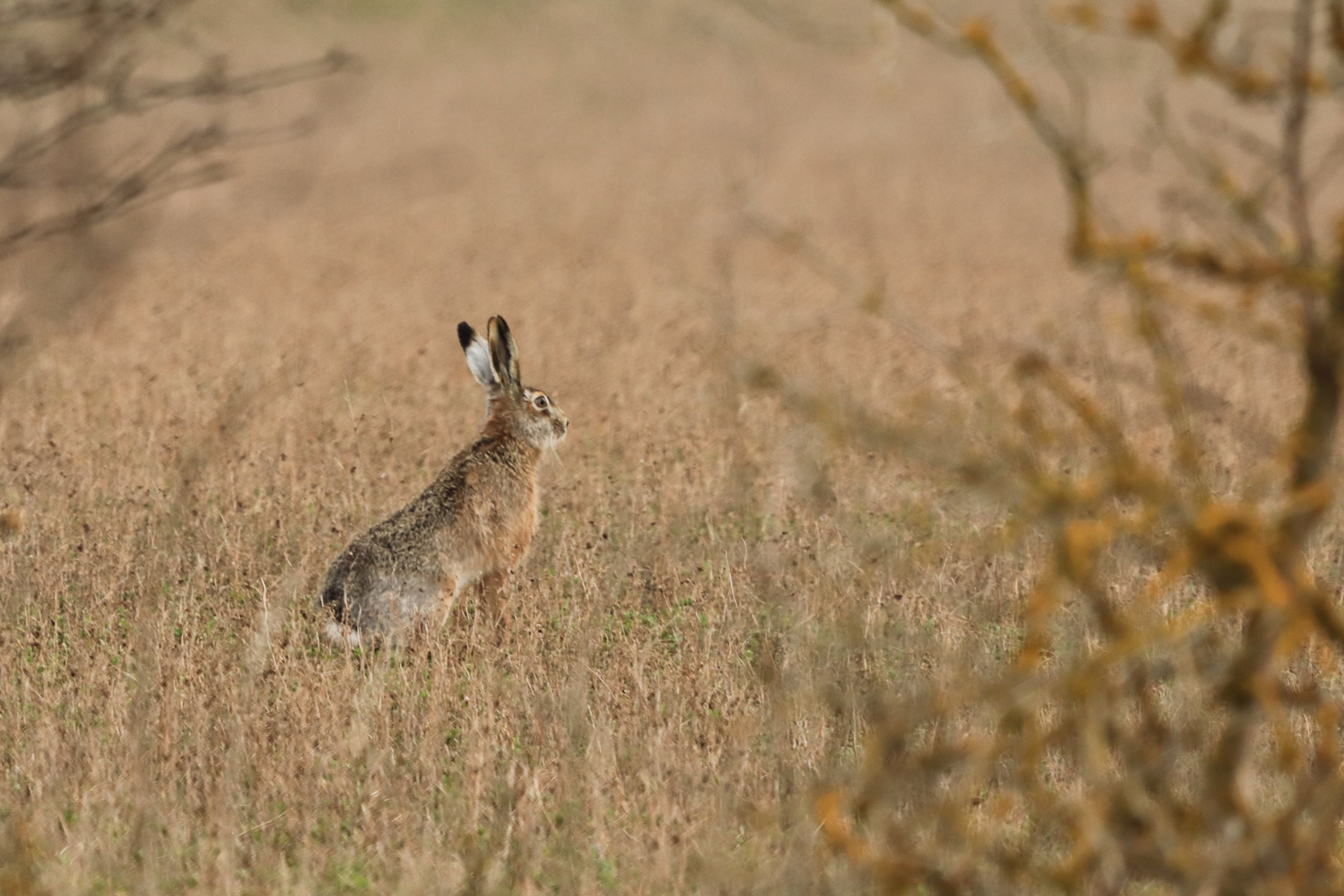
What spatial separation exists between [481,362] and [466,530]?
1.39 m

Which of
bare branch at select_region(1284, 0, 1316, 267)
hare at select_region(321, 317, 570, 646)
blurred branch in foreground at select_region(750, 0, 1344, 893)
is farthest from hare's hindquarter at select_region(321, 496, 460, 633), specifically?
bare branch at select_region(1284, 0, 1316, 267)

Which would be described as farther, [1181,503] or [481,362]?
[481,362]

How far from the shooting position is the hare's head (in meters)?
8.48

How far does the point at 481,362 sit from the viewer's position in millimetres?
8695

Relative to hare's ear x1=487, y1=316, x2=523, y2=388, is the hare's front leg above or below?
below

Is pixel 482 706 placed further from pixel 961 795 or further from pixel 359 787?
pixel 961 795

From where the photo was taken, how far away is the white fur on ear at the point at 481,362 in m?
8.63

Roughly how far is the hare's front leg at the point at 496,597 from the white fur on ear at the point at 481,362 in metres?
1.24

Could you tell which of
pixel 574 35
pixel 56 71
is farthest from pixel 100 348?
pixel 574 35

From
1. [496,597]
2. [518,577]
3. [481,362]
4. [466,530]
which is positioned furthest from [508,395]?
[496,597]

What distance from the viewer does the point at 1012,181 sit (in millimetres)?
33781

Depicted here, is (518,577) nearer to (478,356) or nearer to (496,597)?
(496,597)

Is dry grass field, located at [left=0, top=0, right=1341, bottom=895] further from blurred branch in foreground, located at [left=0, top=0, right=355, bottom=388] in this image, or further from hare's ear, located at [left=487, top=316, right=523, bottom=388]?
hare's ear, located at [left=487, top=316, right=523, bottom=388]

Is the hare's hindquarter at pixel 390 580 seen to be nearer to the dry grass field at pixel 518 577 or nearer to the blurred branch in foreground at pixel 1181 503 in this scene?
the dry grass field at pixel 518 577
